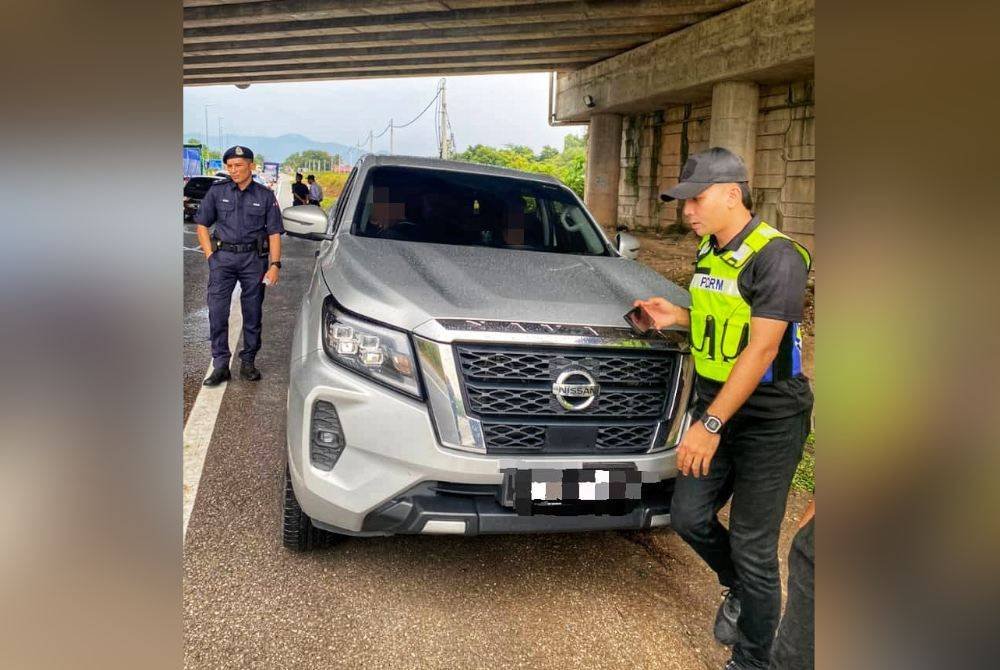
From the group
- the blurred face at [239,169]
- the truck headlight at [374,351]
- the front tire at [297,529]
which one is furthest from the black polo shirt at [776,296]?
the blurred face at [239,169]

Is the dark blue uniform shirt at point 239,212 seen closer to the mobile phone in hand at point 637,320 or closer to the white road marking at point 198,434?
the white road marking at point 198,434

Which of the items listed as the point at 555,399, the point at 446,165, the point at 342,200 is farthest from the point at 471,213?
the point at 555,399

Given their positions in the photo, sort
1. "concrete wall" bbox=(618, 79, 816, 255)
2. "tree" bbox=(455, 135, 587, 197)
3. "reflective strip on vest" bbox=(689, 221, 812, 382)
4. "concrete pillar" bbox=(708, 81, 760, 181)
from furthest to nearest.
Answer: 1. "tree" bbox=(455, 135, 587, 197)
2. "concrete pillar" bbox=(708, 81, 760, 181)
3. "concrete wall" bbox=(618, 79, 816, 255)
4. "reflective strip on vest" bbox=(689, 221, 812, 382)

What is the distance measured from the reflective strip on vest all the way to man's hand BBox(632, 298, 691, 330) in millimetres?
144

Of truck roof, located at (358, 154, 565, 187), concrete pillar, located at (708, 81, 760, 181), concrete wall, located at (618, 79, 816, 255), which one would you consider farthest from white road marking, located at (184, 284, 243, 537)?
concrete pillar, located at (708, 81, 760, 181)

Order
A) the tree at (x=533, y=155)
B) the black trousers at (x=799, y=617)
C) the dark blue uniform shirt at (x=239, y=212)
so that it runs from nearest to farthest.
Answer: the black trousers at (x=799, y=617), the dark blue uniform shirt at (x=239, y=212), the tree at (x=533, y=155)

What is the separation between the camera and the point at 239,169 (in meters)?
4.79

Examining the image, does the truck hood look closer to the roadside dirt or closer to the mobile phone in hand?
the mobile phone in hand

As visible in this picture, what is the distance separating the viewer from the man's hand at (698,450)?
86.1 inches

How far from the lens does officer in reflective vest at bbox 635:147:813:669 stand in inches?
79.5

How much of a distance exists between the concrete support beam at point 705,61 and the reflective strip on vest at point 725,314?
266 inches
